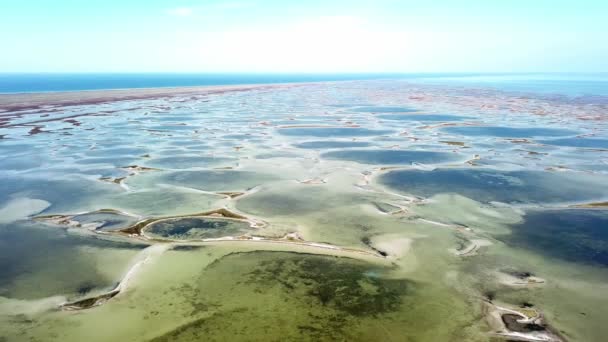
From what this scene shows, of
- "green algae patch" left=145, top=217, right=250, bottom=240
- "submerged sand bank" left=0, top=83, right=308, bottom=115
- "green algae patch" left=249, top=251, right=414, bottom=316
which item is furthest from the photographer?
"submerged sand bank" left=0, top=83, right=308, bottom=115

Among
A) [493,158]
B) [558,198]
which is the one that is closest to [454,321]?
[558,198]

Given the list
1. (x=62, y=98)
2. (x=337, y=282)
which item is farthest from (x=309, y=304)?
(x=62, y=98)

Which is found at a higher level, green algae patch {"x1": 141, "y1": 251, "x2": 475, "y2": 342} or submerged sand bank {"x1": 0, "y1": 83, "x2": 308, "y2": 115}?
submerged sand bank {"x1": 0, "y1": 83, "x2": 308, "y2": 115}

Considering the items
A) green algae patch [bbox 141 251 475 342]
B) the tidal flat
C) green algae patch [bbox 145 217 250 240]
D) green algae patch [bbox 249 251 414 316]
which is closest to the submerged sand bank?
the tidal flat

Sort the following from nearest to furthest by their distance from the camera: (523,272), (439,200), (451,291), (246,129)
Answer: (451,291) → (523,272) → (439,200) → (246,129)

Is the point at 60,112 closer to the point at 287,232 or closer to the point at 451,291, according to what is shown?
the point at 287,232

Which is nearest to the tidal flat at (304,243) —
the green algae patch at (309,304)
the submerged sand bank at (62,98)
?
the green algae patch at (309,304)

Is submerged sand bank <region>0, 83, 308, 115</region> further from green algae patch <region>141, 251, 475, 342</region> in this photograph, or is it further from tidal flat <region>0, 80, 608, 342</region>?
green algae patch <region>141, 251, 475, 342</region>

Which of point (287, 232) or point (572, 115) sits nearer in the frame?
point (287, 232)

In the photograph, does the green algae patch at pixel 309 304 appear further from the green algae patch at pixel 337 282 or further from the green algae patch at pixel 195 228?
the green algae patch at pixel 195 228
